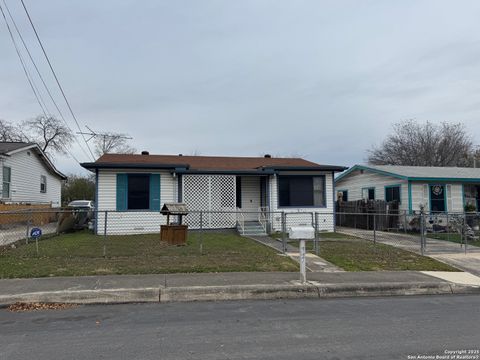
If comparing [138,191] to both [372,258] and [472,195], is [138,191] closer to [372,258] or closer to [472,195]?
[372,258]

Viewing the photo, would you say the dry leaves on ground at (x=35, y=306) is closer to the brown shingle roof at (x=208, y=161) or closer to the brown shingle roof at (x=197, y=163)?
the brown shingle roof at (x=197, y=163)

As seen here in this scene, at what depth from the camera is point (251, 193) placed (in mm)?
20297

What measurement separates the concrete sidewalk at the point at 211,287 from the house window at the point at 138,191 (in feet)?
29.9

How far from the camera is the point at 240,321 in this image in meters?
5.98

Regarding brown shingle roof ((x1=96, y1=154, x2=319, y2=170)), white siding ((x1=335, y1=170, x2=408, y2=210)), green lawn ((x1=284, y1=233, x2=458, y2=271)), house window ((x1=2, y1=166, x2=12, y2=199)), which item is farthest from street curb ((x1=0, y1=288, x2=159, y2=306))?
white siding ((x1=335, y1=170, x2=408, y2=210))

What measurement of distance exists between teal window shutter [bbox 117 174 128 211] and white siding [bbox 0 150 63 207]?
6.94 metres

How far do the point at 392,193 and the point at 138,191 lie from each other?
1354cm

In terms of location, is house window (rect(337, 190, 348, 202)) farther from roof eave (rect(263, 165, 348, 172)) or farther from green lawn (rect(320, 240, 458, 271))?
green lawn (rect(320, 240, 458, 271))

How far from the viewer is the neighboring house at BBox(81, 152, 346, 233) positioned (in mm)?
17359

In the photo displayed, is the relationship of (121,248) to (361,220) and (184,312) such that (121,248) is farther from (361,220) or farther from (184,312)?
(361,220)

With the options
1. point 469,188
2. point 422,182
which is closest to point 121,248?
point 422,182

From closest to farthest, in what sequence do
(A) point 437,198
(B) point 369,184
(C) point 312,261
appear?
(C) point 312,261 < (A) point 437,198 < (B) point 369,184

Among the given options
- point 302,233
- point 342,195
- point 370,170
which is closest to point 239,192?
point 370,170

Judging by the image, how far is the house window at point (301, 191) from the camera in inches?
758
